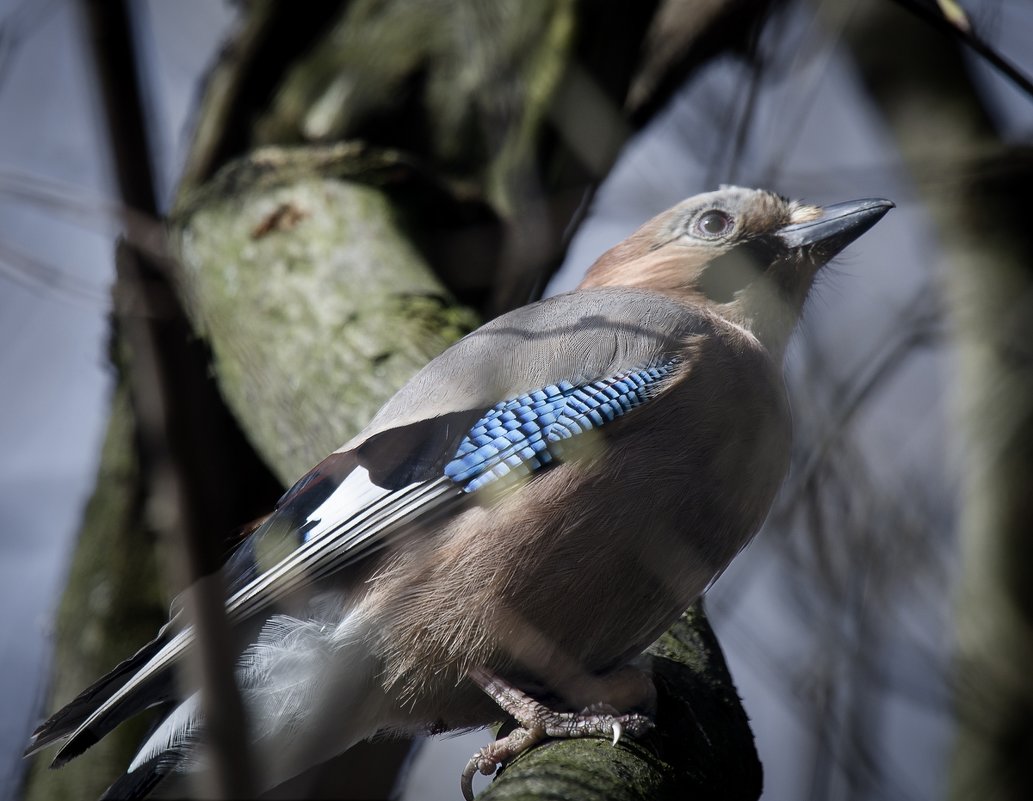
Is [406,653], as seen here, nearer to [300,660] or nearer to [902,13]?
[300,660]

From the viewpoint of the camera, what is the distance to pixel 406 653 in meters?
3.14

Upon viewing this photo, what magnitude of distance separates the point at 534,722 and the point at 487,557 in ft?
1.55

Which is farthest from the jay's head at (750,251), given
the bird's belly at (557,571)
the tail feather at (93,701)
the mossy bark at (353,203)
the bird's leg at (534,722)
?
the tail feather at (93,701)

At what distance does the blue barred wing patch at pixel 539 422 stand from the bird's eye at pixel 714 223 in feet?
2.99

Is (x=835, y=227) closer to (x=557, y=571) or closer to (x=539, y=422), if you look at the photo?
(x=539, y=422)

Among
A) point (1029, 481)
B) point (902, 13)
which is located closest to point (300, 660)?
point (1029, 481)

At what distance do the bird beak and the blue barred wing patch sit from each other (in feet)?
3.22

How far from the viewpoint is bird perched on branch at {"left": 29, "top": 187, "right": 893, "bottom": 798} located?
3.09 m

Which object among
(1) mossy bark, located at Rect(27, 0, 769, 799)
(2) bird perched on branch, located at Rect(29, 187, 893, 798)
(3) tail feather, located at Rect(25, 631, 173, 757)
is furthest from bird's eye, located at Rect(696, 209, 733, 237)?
(3) tail feather, located at Rect(25, 631, 173, 757)

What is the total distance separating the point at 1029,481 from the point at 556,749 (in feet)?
14.2

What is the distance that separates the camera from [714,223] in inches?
164

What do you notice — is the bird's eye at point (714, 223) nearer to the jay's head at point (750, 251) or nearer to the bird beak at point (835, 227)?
the jay's head at point (750, 251)

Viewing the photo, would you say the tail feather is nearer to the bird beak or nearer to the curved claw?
the curved claw

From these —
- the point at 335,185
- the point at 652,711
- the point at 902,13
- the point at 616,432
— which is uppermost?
the point at 335,185
